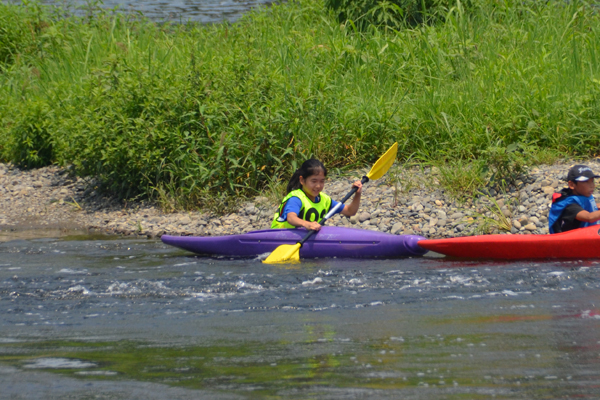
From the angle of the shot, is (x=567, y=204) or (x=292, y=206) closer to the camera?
(x=567, y=204)

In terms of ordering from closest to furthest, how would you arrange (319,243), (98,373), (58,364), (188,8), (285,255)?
(98,373) → (58,364) → (285,255) → (319,243) → (188,8)

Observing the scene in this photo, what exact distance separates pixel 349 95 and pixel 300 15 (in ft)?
11.8

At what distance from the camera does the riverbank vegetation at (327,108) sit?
299 inches

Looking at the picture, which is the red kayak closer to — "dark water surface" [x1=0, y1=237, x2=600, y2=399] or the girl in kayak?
"dark water surface" [x1=0, y1=237, x2=600, y2=399]

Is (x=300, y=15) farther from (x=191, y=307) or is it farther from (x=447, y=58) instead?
(x=191, y=307)

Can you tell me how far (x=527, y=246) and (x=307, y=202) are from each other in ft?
6.51

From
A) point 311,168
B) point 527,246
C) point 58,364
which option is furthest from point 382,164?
point 58,364

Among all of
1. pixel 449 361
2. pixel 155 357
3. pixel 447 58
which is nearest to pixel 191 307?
pixel 155 357

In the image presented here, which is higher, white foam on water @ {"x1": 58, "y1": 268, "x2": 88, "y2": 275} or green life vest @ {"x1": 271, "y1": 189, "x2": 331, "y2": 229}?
green life vest @ {"x1": 271, "y1": 189, "x2": 331, "y2": 229}

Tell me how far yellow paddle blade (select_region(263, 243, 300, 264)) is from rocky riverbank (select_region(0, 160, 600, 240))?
1351 millimetres

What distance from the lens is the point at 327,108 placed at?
816cm

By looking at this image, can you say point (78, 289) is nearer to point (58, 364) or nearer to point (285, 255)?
point (58, 364)

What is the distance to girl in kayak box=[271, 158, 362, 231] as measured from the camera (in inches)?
236

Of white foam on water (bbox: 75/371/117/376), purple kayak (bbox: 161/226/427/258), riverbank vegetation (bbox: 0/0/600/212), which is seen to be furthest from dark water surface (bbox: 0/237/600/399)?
riverbank vegetation (bbox: 0/0/600/212)
